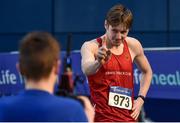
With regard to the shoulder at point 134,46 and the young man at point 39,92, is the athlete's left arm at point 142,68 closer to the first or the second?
the shoulder at point 134,46

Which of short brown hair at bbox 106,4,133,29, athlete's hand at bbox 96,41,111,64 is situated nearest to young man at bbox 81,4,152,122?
short brown hair at bbox 106,4,133,29

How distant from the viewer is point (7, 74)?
398 inches

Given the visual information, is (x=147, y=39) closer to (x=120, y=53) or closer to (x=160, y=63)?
(x=160, y=63)

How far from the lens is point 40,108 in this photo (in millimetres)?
2953

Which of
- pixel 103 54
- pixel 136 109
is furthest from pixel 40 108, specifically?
pixel 136 109

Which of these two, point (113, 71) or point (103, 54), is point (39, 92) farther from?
point (113, 71)

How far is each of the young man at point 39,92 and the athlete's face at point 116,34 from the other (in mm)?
2221

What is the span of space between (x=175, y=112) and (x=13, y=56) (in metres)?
2.75

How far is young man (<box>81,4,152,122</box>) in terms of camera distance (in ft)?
17.0

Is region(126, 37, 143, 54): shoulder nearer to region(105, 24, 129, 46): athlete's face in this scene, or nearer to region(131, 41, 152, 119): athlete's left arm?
region(131, 41, 152, 119): athlete's left arm

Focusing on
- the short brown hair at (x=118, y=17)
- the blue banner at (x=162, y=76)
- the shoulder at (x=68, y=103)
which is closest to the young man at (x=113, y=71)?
the short brown hair at (x=118, y=17)

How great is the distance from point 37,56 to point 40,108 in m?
0.25

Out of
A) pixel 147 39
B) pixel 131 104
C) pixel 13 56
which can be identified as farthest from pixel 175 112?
pixel 147 39

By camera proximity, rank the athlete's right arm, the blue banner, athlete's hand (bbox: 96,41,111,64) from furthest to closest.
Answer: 1. the blue banner
2. the athlete's right arm
3. athlete's hand (bbox: 96,41,111,64)
